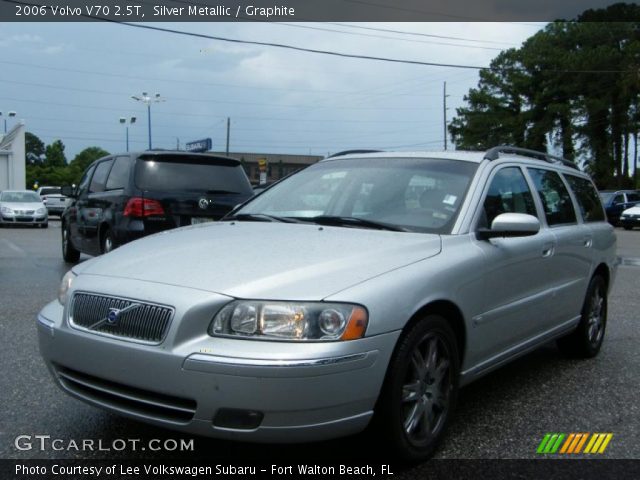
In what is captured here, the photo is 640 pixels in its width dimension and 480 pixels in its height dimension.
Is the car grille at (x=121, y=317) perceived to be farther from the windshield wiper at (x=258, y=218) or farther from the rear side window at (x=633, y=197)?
the rear side window at (x=633, y=197)

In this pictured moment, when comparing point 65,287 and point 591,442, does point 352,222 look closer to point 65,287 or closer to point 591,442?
point 65,287

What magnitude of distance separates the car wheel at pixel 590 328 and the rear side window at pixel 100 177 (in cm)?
651

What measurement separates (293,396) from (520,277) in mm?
1957

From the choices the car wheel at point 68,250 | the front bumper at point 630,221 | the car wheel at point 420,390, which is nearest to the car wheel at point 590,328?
the car wheel at point 420,390

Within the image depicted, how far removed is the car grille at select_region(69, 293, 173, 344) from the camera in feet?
9.27

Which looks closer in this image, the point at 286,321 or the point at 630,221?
the point at 286,321

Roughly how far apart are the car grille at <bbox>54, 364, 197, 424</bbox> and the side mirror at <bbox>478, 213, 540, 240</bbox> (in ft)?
6.25

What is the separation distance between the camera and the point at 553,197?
498 centimetres

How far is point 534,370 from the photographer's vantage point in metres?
4.99

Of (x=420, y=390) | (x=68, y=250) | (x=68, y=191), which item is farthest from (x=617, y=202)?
(x=420, y=390)

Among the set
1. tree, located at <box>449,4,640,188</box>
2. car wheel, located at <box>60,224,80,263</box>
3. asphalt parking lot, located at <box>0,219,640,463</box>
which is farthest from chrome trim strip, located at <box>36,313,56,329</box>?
tree, located at <box>449,4,640,188</box>

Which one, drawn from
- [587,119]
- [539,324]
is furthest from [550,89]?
[539,324]

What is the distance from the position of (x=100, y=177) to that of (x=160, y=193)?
1839mm

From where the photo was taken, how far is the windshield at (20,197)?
79.5ft
